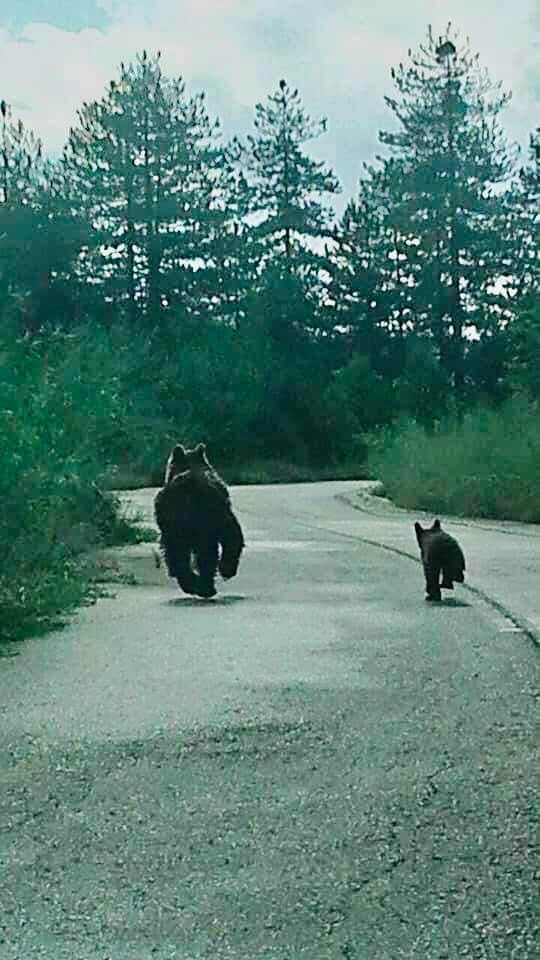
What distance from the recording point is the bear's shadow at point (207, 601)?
16.7 metres

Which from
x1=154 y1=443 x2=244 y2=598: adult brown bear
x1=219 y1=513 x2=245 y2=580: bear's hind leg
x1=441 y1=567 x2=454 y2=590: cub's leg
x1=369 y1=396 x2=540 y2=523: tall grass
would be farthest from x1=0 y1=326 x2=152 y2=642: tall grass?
x1=369 y1=396 x2=540 y2=523: tall grass

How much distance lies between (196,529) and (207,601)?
700 mm

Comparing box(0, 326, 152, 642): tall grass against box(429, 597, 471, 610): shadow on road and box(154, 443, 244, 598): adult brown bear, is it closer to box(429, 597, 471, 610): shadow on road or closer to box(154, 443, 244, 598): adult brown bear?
box(154, 443, 244, 598): adult brown bear

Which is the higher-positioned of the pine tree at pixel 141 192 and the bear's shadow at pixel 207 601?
the pine tree at pixel 141 192

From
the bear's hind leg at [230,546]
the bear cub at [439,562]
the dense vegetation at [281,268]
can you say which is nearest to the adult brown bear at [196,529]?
the bear's hind leg at [230,546]

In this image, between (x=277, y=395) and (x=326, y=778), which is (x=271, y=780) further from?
(x=277, y=395)

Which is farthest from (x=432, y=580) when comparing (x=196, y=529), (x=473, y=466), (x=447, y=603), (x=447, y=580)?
(x=473, y=466)

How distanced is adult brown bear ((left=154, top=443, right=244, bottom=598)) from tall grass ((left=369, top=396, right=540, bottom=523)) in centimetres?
1629

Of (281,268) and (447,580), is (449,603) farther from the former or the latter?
(281,268)

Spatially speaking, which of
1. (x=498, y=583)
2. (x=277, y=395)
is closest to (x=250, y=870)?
(x=498, y=583)

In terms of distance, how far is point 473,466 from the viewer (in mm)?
38594

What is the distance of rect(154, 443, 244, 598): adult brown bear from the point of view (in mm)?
16953

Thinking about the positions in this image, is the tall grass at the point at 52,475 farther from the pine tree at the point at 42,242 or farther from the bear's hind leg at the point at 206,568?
the pine tree at the point at 42,242

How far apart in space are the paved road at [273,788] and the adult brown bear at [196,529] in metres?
1.49
